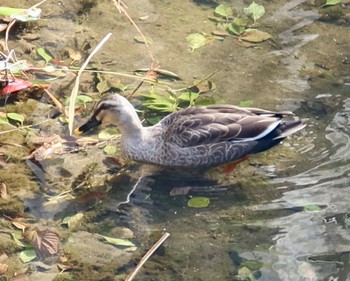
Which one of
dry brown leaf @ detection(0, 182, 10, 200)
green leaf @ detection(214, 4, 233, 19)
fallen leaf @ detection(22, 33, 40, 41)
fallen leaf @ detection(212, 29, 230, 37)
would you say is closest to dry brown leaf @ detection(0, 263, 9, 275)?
dry brown leaf @ detection(0, 182, 10, 200)

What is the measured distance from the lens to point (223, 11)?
27.9ft

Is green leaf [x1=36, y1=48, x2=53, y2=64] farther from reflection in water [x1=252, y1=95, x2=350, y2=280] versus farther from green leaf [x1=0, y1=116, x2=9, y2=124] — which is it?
reflection in water [x1=252, y1=95, x2=350, y2=280]

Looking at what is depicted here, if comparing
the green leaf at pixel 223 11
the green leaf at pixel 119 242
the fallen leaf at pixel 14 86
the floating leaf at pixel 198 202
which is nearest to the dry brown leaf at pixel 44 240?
the green leaf at pixel 119 242

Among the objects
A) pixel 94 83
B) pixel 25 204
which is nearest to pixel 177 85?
pixel 94 83

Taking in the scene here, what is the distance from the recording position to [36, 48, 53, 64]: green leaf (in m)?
7.82

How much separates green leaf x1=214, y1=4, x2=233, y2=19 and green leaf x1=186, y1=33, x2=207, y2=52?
0.38 m

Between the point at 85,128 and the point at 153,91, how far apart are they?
903 millimetres

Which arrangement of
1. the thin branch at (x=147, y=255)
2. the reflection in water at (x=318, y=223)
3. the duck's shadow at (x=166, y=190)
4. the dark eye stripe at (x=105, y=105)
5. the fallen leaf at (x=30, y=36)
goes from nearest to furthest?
1. the thin branch at (x=147, y=255)
2. the reflection in water at (x=318, y=223)
3. the duck's shadow at (x=166, y=190)
4. the dark eye stripe at (x=105, y=105)
5. the fallen leaf at (x=30, y=36)

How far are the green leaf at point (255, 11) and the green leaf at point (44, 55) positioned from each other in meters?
2.00

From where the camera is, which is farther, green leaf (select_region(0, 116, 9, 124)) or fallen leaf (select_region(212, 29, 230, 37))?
fallen leaf (select_region(212, 29, 230, 37))

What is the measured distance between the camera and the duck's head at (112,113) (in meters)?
6.86

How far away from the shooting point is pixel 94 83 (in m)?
7.65

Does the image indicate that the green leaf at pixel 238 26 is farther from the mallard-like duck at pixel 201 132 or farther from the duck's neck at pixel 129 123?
the duck's neck at pixel 129 123

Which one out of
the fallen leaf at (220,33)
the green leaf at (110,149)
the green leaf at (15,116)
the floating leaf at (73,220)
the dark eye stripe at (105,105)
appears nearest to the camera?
the floating leaf at (73,220)
